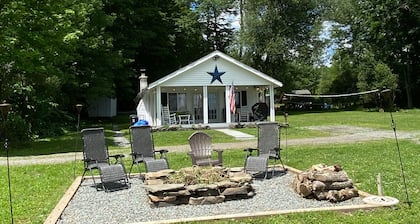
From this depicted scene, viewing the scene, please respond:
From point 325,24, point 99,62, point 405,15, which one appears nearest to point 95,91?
point 99,62

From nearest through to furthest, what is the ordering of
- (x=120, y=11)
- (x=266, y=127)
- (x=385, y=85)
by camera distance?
(x=266, y=127)
(x=120, y=11)
(x=385, y=85)

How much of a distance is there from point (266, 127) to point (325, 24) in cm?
3581

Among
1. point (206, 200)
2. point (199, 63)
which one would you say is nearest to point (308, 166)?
point (206, 200)

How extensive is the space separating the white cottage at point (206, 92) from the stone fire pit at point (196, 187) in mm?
16750

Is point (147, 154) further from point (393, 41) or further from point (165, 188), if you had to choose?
point (393, 41)

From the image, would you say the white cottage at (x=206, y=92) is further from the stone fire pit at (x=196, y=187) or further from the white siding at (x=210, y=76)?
the stone fire pit at (x=196, y=187)

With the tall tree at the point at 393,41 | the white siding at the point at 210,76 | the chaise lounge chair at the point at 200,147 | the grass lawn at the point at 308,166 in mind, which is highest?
the tall tree at the point at 393,41

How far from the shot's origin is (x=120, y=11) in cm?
3600

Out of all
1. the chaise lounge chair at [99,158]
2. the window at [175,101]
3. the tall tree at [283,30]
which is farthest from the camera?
the tall tree at [283,30]

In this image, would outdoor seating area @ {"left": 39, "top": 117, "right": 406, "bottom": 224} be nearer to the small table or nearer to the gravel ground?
the gravel ground

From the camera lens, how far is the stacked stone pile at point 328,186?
6.51 meters

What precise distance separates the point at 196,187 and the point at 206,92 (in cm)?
1797

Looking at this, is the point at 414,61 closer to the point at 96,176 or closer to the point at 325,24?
the point at 325,24

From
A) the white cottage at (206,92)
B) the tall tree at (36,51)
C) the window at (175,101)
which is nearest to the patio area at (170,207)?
the tall tree at (36,51)
